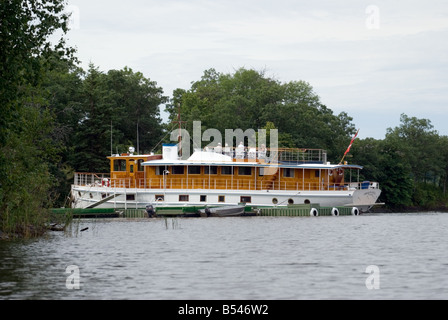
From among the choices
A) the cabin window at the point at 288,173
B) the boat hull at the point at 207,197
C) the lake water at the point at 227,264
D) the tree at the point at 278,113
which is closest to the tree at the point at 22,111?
the lake water at the point at 227,264

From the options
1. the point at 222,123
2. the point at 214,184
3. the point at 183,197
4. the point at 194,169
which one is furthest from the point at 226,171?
the point at 222,123

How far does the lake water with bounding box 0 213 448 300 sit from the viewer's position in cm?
2239

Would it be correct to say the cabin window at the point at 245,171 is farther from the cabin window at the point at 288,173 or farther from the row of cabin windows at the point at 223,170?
the cabin window at the point at 288,173

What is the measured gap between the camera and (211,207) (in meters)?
57.2

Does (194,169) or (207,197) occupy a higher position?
(194,169)

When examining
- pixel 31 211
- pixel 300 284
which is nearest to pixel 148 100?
pixel 31 211

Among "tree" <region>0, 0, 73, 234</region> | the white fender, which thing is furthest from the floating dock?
"tree" <region>0, 0, 73, 234</region>

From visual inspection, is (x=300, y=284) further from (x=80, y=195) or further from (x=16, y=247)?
(x=80, y=195)

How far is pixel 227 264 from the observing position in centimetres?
2848

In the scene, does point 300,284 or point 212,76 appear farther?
point 212,76

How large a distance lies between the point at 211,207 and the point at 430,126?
6769cm

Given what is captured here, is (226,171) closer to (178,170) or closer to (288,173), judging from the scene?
(178,170)

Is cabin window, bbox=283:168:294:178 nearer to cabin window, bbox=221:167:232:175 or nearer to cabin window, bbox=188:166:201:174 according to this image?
cabin window, bbox=221:167:232:175

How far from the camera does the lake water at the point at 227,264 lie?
73.5ft
